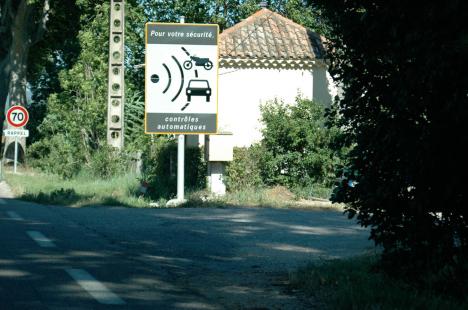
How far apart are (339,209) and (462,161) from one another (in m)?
11.8

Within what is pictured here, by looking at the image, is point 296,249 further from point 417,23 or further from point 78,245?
point 417,23

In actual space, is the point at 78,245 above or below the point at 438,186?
below

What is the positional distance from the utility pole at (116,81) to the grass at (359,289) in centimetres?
1713

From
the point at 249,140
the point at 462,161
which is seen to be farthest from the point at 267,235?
the point at 249,140

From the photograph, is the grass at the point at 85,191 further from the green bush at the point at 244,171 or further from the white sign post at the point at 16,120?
the white sign post at the point at 16,120

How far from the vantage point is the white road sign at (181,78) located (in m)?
20.7

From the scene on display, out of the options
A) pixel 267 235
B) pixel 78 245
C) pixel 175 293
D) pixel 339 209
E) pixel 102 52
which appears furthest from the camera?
pixel 102 52

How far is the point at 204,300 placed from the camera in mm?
8062

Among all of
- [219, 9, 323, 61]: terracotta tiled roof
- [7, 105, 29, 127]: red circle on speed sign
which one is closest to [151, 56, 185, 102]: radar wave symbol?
[219, 9, 323, 61]: terracotta tiled roof

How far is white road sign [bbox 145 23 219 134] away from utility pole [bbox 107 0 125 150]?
233 inches

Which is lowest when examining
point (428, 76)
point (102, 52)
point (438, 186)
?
point (438, 186)

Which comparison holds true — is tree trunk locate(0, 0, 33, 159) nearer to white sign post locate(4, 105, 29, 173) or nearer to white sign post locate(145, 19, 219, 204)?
white sign post locate(4, 105, 29, 173)

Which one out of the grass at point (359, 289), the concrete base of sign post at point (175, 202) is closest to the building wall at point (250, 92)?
the concrete base of sign post at point (175, 202)

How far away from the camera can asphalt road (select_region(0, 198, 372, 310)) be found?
803 centimetres
